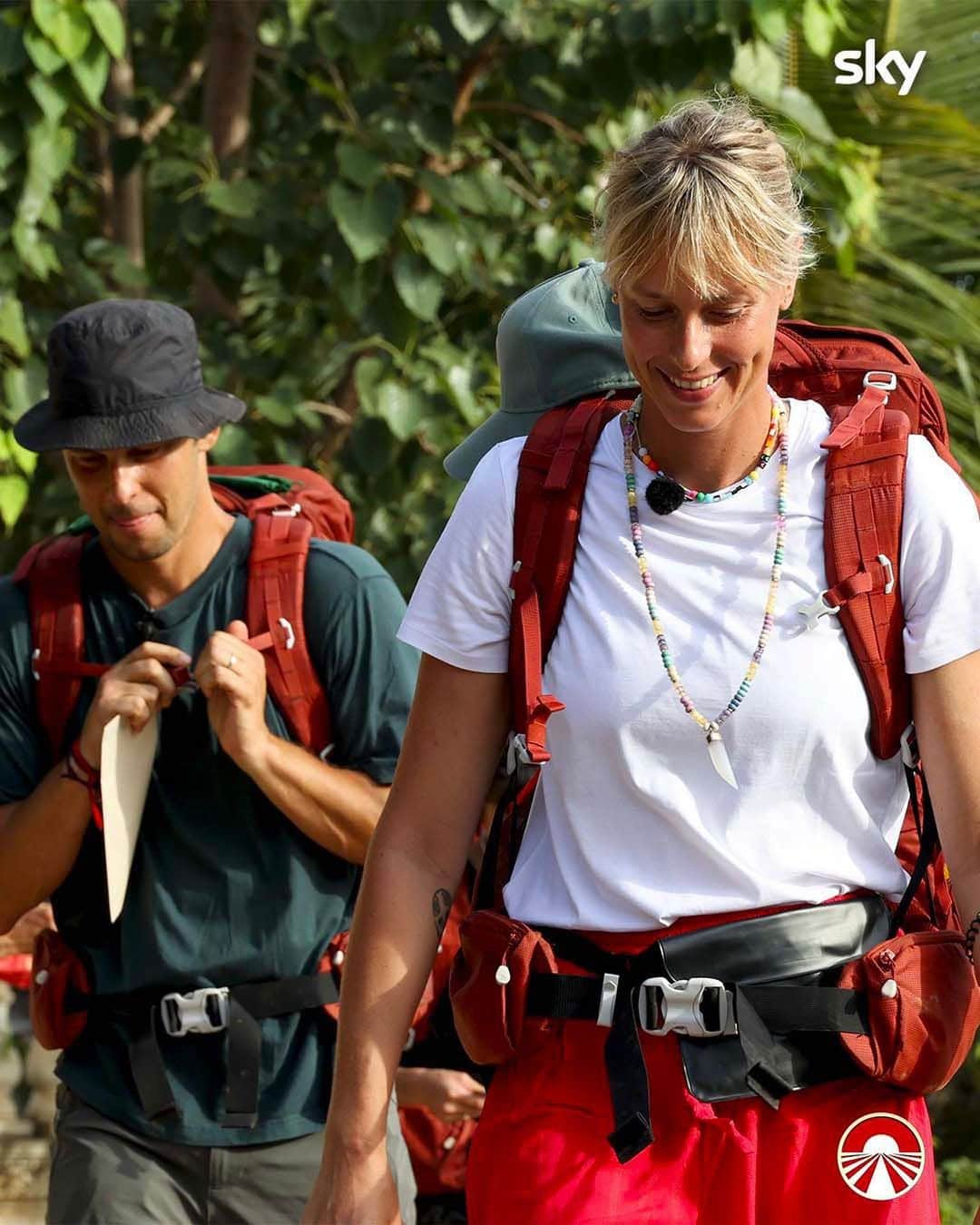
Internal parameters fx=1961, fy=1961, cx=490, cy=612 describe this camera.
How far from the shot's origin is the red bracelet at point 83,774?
3.04 m

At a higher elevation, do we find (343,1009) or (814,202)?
(814,202)

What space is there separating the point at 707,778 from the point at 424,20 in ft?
10.7

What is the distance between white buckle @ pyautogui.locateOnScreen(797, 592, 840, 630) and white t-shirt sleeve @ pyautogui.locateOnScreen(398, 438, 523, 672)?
0.33m

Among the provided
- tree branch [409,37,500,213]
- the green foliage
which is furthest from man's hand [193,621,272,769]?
tree branch [409,37,500,213]

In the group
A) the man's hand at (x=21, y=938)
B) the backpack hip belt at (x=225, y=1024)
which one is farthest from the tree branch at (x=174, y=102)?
the backpack hip belt at (x=225, y=1024)

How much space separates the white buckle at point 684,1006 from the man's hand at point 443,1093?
5.68 feet

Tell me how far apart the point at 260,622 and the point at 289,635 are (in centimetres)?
5

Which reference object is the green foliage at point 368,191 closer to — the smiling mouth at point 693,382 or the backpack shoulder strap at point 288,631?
the backpack shoulder strap at point 288,631

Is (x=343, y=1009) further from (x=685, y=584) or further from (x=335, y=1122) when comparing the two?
(x=685, y=584)

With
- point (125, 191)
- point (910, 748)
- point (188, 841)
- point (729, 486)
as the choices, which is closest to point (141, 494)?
point (188, 841)

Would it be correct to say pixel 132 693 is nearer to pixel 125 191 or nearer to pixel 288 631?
pixel 288 631

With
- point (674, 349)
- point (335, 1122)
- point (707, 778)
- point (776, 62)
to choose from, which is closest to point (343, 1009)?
point (335, 1122)

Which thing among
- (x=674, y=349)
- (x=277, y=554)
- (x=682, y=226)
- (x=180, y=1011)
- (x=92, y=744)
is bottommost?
(x=180, y=1011)

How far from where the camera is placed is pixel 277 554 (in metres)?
3.16
